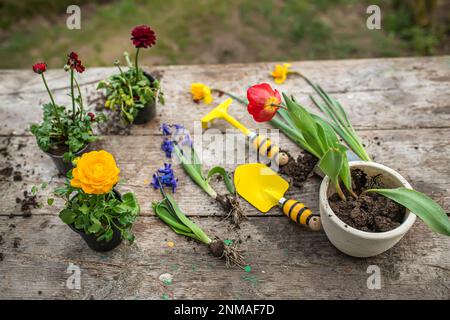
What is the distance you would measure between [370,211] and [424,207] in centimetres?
14

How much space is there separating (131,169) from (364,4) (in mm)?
2140

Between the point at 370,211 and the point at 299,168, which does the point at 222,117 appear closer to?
the point at 299,168

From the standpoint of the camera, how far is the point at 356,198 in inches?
44.1

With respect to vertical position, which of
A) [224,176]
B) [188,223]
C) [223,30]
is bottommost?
[188,223]

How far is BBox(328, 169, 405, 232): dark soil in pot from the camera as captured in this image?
1.06 m

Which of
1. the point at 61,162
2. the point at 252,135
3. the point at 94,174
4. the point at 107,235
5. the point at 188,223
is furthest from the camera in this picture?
the point at 252,135

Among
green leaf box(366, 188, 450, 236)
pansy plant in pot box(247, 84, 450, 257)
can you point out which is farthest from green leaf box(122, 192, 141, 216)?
green leaf box(366, 188, 450, 236)

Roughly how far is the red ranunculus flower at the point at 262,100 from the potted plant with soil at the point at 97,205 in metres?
0.36

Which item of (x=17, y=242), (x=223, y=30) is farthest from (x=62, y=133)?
(x=223, y=30)

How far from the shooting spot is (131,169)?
135 centimetres

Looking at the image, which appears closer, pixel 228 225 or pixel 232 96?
pixel 228 225

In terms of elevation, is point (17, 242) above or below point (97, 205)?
below

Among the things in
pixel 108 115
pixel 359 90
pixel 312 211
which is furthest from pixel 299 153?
pixel 108 115

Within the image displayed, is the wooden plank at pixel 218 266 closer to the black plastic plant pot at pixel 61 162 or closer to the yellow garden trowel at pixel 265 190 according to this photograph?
the yellow garden trowel at pixel 265 190
